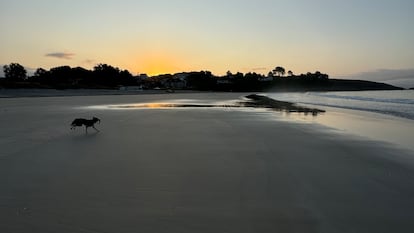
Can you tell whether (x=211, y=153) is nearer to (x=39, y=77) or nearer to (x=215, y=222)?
(x=215, y=222)

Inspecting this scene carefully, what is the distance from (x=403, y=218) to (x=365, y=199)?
0.81 metres

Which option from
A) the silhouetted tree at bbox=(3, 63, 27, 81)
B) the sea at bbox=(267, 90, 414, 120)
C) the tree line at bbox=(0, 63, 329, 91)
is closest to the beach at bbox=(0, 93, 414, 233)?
the sea at bbox=(267, 90, 414, 120)

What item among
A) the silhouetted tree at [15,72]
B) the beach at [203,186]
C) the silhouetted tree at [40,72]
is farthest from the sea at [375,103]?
the silhouetted tree at [40,72]

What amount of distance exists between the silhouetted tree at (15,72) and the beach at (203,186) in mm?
111457

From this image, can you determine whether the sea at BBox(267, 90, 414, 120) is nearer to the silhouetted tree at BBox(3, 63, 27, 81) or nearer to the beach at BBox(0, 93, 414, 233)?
the beach at BBox(0, 93, 414, 233)

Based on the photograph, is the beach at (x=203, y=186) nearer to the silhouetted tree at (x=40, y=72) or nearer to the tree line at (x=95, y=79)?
the tree line at (x=95, y=79)

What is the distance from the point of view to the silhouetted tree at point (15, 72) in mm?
108688

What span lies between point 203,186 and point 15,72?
4663 inches

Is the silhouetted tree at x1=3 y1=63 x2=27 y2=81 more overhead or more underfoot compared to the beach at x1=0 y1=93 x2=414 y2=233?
more overhead

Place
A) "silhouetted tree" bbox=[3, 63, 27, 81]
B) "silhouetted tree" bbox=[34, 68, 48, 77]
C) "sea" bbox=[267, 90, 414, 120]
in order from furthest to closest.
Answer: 1. "silhouetted tree" bbox=[34, 68, 48, 77]
2. "silhouetted tree" bbox=[3, 63, 27, 81]
3. "sea" bbox=[267, 90, 414, 120]

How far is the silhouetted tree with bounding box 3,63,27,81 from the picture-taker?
109 metres

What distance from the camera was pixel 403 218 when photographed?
468cm

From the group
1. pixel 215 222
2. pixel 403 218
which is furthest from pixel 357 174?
pixel 215 222

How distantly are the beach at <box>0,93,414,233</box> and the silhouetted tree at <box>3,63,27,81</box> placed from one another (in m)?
111
